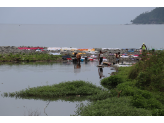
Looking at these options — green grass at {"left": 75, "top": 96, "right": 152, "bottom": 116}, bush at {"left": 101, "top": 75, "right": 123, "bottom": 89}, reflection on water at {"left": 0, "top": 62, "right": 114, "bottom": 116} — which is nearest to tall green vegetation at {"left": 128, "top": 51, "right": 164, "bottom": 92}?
bush at {"left": 101, "top": 75, "right": 123, "bottom": 89}

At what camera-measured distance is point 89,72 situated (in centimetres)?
2695

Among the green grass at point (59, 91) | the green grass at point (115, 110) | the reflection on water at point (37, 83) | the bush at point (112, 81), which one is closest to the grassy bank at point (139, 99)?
the green grass at point (115, 110)

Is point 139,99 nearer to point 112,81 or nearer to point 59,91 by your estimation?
point 59,91

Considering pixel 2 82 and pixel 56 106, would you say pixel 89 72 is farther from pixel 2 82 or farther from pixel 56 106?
pixel 56 106

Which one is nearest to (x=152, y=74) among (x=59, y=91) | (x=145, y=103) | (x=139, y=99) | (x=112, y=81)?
(x=139, y=99)

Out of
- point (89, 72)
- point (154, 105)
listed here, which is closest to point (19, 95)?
point (154, 105)

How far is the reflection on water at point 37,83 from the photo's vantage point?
47.2ft

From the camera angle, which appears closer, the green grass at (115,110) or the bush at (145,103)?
the green grass at (115,110)

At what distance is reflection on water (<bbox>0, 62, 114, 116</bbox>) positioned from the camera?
14375mm

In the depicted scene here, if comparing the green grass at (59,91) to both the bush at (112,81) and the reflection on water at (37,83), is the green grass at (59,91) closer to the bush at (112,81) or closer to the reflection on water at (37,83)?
the reflection on water at (37,83)

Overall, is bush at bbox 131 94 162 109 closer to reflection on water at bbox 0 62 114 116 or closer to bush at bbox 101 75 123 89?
reflection on water at bbox 0 62 114 116

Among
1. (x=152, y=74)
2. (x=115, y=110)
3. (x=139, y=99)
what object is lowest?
(x=115, y=110)

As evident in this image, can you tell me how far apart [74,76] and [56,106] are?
990 cm

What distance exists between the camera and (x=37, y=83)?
2117 centimetres
